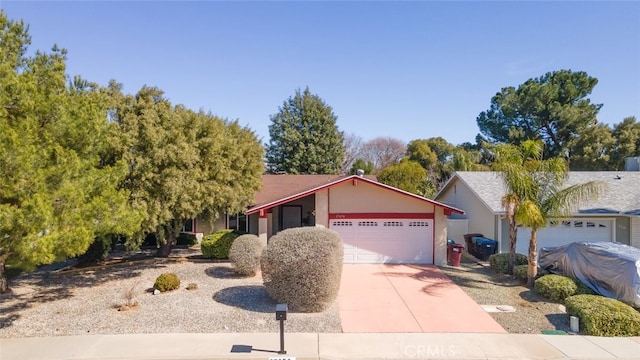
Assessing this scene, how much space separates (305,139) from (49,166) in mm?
30817

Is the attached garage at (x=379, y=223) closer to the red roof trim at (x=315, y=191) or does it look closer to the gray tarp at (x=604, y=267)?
the red roof trim at (x=315, y=191)

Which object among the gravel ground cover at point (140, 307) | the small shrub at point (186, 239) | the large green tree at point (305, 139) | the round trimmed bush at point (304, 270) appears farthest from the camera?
the large green tree at point (305, 139)

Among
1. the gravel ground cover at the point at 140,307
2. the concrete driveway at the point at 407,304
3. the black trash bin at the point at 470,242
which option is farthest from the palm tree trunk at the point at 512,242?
the gravel ground cover at the point at 140,307

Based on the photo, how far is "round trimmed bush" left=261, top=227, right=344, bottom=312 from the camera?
994 cm

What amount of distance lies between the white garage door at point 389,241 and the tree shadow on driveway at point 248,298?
5.17 meters

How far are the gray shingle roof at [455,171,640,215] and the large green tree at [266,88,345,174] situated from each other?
776 inches

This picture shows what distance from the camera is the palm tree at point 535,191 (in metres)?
12.0

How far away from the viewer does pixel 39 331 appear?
345 inches

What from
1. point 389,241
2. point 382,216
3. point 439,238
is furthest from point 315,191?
point 439,238

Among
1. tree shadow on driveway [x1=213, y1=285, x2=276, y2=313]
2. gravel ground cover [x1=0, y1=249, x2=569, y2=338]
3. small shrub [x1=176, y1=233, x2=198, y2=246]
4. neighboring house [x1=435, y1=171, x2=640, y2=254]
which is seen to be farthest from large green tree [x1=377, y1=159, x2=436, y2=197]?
tree shadow on driveway [x1=213, y1=285, x2=276, y2=313]

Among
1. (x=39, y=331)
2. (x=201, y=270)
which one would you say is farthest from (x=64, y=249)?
(x=201, y=270)

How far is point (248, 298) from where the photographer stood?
11141 mm

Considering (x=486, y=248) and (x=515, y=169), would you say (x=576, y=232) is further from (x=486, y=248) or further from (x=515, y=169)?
(x=515, y=169)

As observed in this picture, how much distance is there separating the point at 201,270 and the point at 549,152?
36.6 meters
